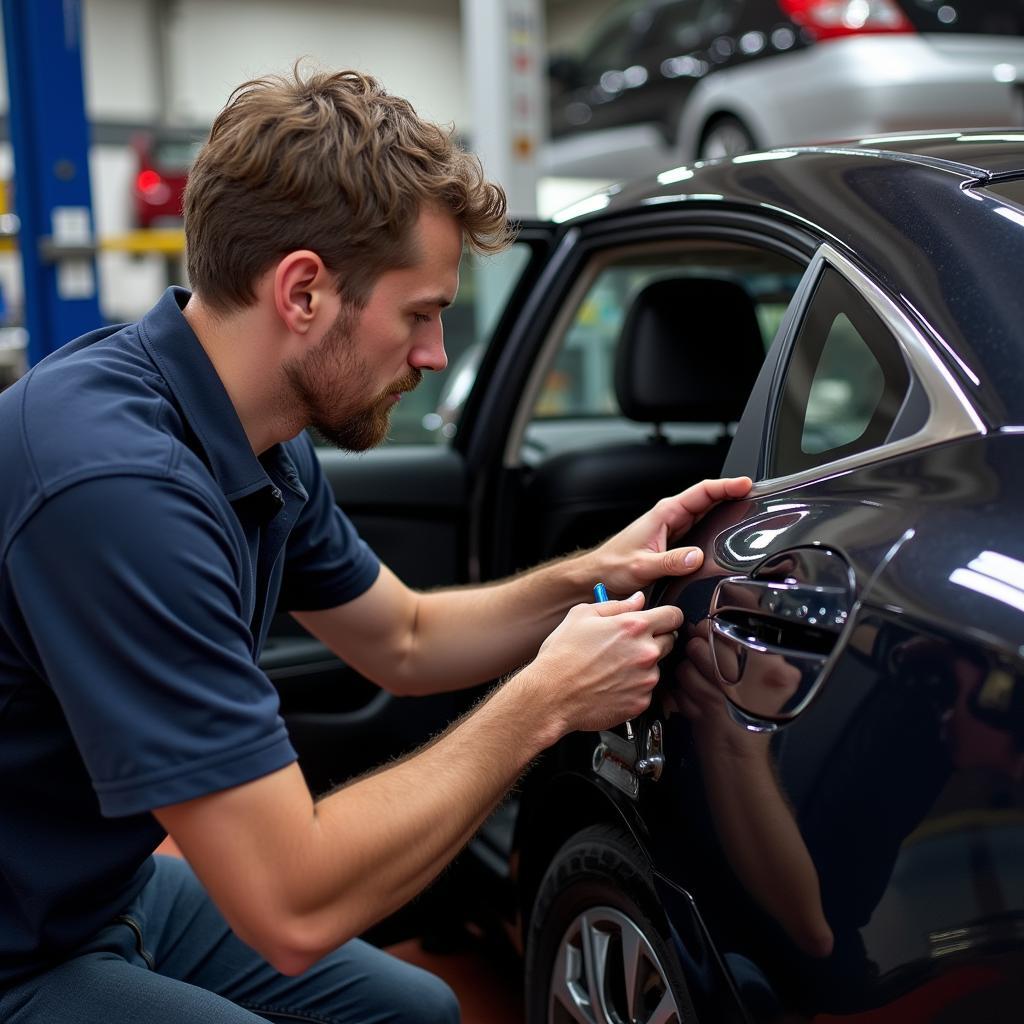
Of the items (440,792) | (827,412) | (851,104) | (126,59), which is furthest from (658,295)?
(126,59)

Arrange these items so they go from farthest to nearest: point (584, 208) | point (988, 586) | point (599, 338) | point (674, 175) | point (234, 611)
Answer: point (599, 338) < point (584, 208) < point (674, 175) < point (234, 611) < point (988, 586)

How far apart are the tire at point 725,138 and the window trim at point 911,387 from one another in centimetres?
459

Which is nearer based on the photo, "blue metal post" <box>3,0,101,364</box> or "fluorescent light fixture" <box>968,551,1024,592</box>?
"fluorescent light fixture" <box>968,551,1024,592</box>

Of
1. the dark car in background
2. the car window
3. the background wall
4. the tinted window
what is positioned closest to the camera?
the car window

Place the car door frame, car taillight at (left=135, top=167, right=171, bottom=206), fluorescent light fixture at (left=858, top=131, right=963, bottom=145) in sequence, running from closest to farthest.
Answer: fluorescent light fixture at (left=858, top=131, right=963, bottom=145), the car door frame, car taillight at (left=135, top=167, right=171, bottom=206)

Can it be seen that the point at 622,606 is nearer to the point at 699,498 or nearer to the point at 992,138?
the point at 699,498

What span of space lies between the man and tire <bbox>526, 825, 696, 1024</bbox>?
8.2 inches

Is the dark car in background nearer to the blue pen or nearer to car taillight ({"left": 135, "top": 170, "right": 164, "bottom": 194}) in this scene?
the blue pen

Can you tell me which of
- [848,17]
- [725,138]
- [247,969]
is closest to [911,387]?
[247,969]

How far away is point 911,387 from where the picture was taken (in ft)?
4.13

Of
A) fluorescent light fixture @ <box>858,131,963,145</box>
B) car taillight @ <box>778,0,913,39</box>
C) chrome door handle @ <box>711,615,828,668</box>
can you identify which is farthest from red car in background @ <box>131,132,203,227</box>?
chrome door handle @ <box>711,615,828,668</box>

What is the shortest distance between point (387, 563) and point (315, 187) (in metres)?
1.16

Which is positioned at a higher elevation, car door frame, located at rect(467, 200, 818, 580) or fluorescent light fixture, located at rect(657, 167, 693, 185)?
fluorescent light fixture, located at rect(657, 167, 693, 185)

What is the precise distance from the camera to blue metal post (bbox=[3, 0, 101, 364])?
4.32 metres
